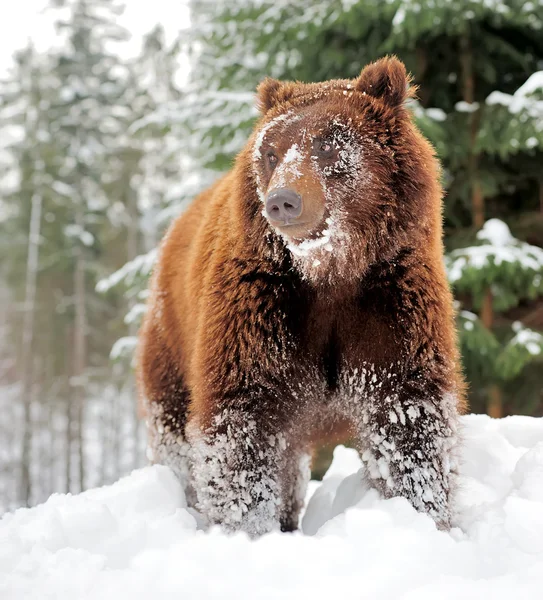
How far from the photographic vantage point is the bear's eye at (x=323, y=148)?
8.91ft

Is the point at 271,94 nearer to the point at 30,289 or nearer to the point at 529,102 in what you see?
the point at 529,102

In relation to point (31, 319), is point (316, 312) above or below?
above

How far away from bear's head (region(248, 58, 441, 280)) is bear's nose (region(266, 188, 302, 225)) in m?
0.07

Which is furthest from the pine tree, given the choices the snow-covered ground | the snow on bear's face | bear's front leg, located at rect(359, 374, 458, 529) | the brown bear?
the snow-covered ground

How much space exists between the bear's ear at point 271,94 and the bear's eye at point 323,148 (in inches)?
20.9

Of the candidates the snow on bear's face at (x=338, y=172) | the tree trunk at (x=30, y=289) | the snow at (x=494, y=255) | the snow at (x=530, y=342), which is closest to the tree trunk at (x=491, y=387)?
the snow at (x=494, y=255)

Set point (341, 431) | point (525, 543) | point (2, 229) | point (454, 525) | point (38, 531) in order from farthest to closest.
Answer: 1. point (2, 229)
2. point (341, 431)
3. point (454, 525)
4. point (38, 531)
5. point (525, 543)

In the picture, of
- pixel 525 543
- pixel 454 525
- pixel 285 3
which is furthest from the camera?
pixel 285 3

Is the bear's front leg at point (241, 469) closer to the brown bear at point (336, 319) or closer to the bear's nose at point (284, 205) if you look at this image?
the brown bear at point (336, 319)

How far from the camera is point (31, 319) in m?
19.4

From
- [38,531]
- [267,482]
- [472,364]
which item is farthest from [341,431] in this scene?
[472,364]

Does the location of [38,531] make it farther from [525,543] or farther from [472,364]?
[472,364]

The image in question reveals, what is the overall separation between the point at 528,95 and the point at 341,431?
14.9 feet

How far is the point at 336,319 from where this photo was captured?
109 inches
